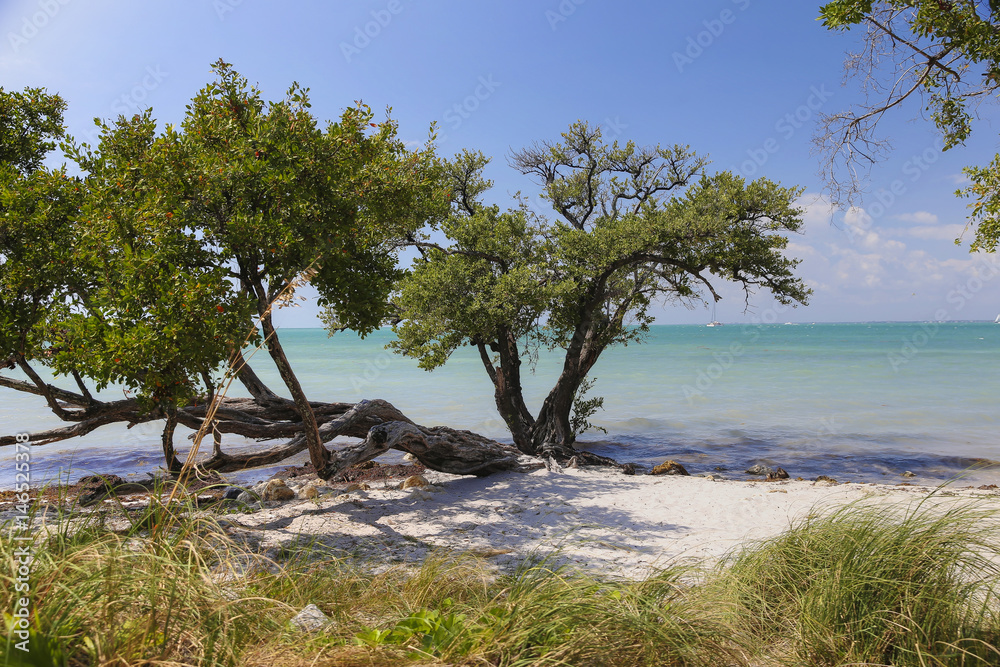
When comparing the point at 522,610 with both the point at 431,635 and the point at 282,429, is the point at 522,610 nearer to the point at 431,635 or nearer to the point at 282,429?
the point at 431,635

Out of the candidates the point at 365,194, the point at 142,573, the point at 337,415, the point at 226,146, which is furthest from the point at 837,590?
the point at 337,415

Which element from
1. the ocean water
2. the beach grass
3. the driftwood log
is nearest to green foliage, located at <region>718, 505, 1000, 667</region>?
the beach grass

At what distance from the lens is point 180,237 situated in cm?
645

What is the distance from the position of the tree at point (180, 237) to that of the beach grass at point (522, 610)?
222 centimetres

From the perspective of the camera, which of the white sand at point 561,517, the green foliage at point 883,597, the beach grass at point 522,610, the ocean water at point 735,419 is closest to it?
the beach grass at point 522,610

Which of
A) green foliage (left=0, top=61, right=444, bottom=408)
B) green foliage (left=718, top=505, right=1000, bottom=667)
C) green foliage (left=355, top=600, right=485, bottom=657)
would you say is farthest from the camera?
green foliage (left=0, top=61, right=444, bottom=408)

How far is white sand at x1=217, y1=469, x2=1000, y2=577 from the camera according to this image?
6641 mm

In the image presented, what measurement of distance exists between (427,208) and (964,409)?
2185 centimetres

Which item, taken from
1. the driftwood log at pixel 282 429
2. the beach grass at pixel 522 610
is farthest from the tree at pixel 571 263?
the beach grass at pixel 522 610

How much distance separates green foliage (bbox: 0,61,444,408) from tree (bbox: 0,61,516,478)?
19mm

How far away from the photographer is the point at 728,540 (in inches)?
275

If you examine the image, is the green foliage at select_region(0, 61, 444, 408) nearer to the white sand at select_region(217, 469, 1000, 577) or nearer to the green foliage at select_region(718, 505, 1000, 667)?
the white sand at select_region(217, 469, 1000, 577)

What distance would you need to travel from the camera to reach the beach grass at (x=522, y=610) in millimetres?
2531

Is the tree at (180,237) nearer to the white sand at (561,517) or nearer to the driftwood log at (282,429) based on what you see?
the driftwood log at (282,429)
